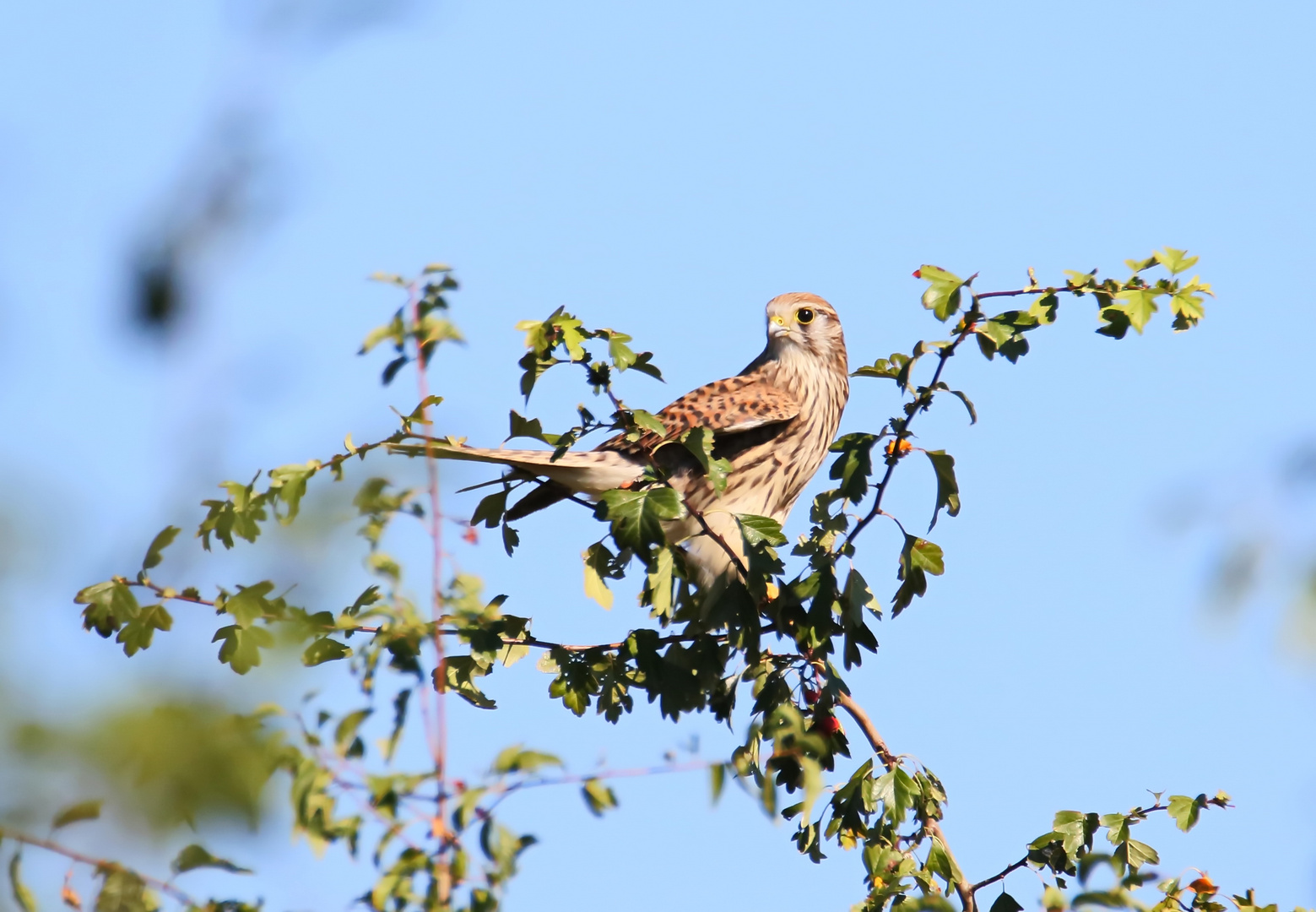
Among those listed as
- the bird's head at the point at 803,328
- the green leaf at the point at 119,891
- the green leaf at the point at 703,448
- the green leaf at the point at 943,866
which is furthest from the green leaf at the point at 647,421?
the bird's head at the point at 803,328

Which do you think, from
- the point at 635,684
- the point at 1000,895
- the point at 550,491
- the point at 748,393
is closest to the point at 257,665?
the point at 635,684

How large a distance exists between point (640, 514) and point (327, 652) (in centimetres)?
85

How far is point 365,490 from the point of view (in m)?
2.04

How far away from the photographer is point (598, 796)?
209 centimetres

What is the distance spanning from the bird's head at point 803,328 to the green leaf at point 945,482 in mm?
3383

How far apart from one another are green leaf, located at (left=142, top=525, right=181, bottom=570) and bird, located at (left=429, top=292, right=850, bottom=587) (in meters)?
1.60

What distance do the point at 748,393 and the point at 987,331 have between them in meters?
3.04

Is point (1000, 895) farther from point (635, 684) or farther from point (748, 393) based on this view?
point (748, 393)

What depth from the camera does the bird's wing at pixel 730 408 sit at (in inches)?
234

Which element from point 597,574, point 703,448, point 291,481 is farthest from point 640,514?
point 291,481

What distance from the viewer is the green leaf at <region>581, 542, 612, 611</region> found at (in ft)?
12.3

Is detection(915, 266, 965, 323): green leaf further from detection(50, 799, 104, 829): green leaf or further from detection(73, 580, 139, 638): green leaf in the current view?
detection(50, 799, 104, 829): green leaf

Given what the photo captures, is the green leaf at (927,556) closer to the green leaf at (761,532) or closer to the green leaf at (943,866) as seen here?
the green leaf at (761,532)

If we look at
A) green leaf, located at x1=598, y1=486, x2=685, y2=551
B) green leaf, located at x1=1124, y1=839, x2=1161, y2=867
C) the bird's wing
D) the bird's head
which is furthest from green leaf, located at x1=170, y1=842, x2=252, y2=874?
the bird's head
